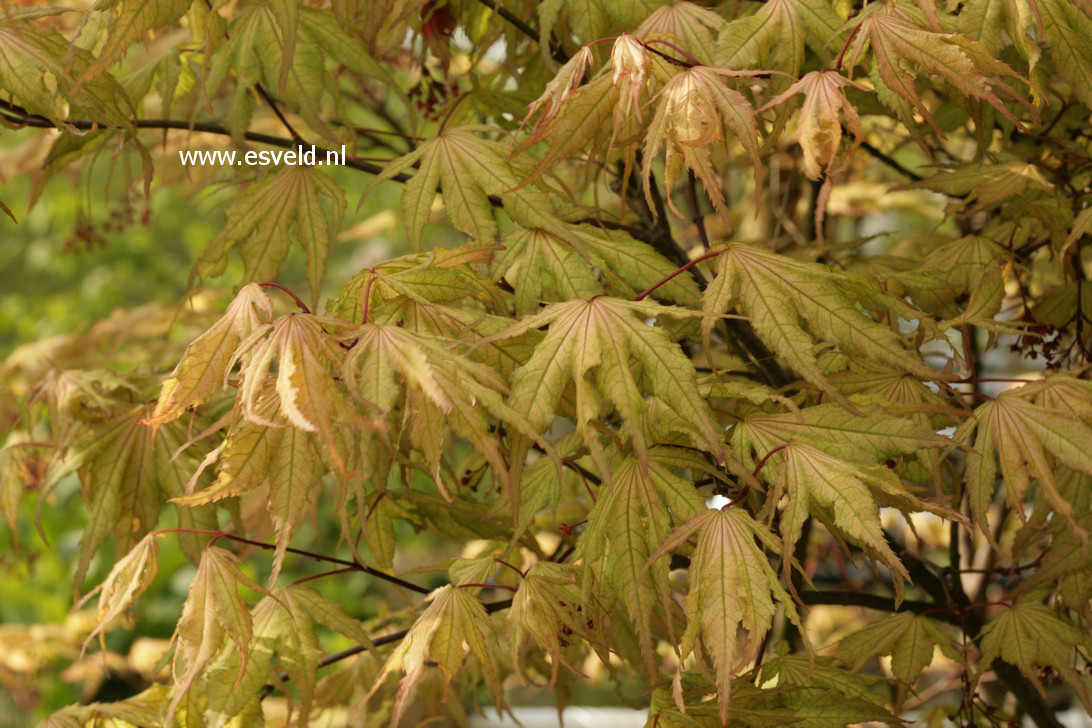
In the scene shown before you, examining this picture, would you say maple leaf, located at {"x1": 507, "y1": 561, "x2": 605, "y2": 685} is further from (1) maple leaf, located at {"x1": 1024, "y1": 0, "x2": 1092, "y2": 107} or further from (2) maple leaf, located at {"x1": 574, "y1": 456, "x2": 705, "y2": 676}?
(1) maple leaf, located at {"x1": 1024, "y1": 0, "x2": 1092, "y2": 107}

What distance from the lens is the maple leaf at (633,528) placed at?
92 centimetres

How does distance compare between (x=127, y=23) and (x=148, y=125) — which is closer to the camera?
(x=127, y=23)

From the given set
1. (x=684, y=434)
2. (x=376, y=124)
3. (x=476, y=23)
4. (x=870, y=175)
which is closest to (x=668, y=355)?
(x=684, y=434)

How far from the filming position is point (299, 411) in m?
0.77

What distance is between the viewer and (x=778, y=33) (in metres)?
1.07

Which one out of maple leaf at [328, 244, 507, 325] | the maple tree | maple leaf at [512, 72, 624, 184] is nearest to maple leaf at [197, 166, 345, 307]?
the maple tree

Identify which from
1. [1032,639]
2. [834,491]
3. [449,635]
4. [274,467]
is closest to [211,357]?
[274,467]

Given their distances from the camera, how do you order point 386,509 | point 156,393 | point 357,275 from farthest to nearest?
1. point 156,393
2. point 386,509
3. point 357,275

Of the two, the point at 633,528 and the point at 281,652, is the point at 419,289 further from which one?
the point at 281,652

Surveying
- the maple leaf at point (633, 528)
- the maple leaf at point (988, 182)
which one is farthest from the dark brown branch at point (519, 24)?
the maple leaf at point (633, 528)

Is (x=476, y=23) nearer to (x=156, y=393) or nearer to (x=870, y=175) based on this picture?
(x=156, y=393)

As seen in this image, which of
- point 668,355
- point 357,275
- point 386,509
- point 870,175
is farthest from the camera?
point 870,175

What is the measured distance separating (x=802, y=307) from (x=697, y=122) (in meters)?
0.19

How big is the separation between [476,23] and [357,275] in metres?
0.64
